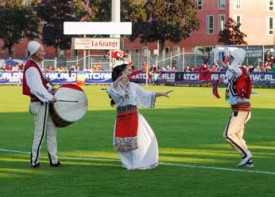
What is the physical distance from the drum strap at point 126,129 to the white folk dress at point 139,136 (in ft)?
0.26

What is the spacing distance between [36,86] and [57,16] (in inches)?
3326

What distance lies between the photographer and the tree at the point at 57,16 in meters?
98.2

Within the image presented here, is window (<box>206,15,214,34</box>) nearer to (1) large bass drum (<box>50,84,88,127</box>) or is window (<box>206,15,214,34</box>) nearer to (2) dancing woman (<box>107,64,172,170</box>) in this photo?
(1) large bass drum (<box>50,84,88,127</box>)

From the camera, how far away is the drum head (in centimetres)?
1591

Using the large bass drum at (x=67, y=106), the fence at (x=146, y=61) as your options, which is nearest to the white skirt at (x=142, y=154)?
the large bass drum at (x=67, y=106)

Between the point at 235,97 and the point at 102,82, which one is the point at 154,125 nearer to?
the point at 235,97

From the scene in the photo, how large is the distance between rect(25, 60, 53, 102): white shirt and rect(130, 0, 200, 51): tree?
80771mm

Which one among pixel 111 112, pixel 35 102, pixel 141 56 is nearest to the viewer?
pixel 35 102

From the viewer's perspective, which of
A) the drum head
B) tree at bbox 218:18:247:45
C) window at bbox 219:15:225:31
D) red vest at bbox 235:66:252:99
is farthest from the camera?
window at bbox 219:15:225:31

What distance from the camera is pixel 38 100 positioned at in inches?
608

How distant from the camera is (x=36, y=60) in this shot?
50.9 ft

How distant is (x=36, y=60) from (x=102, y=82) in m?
50.2

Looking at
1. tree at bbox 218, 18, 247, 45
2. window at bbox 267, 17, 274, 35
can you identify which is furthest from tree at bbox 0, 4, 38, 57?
window at bbox 267, 17, 274, 35

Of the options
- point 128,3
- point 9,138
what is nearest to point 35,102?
point 9,138
